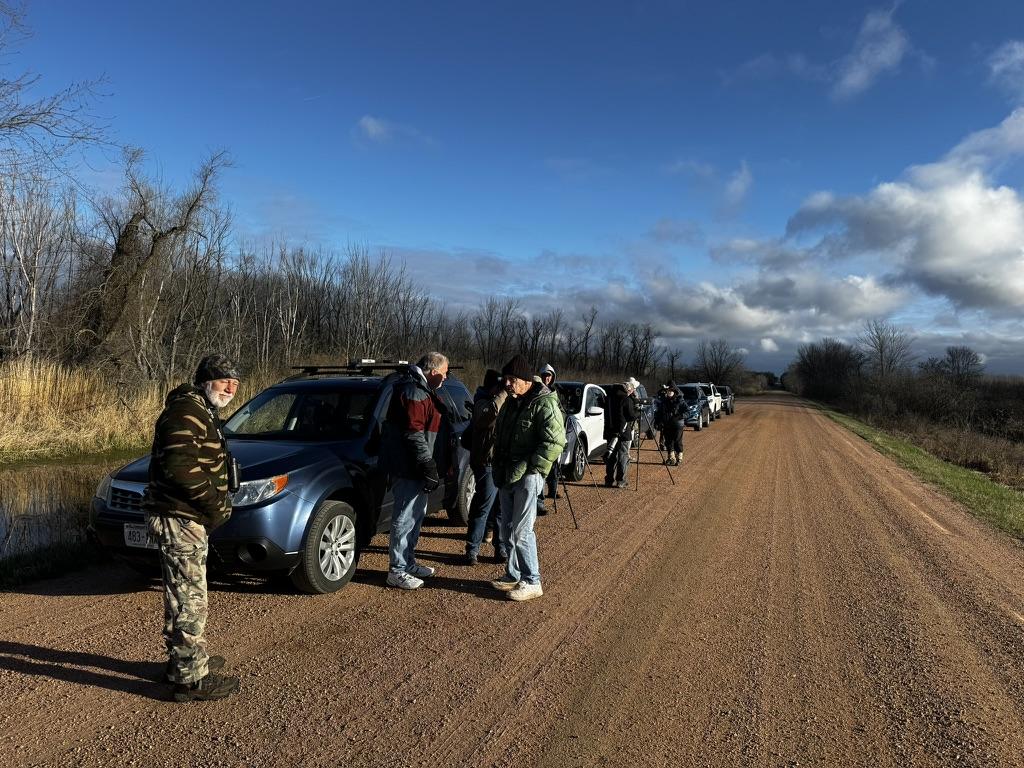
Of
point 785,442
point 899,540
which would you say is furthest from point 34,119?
point 785,442

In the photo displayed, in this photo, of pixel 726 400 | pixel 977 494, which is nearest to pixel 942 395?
pixel 726 400

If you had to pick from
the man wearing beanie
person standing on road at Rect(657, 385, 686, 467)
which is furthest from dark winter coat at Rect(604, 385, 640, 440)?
the man wearing beanie

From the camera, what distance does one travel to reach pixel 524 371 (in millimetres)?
5418

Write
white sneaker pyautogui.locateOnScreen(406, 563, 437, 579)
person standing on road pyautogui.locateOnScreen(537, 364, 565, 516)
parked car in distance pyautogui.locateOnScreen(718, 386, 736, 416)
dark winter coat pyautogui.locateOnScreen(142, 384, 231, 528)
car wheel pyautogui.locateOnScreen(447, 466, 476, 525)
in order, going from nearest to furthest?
1. dark winter coat pyautogui.locateOnScreen(142, 384, 231, 528)
2. white sneaker pyautogui.locateOnScreen(406, 563, 437, 579)
3. car wheel pyautogui.locateOnScreen(447, 466, 476, 525)
4. person standing on road pyautogui.locateOnScreen(537, 364, 565, 516)
5. parked car in distance pyautogui.locateOnScreen(718, 386, 736, 416)

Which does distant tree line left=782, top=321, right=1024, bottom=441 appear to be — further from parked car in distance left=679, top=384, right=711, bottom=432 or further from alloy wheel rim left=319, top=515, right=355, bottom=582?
alloy wheel rim left=319, top=515, right=355, bottom=582

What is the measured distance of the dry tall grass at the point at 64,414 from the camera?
38.5 ft

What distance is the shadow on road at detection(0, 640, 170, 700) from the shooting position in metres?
3.63

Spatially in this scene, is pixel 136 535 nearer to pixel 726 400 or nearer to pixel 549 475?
pixel 549 475

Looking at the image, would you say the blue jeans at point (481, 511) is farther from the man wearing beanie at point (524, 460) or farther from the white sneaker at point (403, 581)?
the white sneaker at point (403, 581)

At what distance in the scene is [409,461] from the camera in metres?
5.27

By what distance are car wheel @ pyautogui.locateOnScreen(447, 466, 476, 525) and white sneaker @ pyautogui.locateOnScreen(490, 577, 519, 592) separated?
2169mm

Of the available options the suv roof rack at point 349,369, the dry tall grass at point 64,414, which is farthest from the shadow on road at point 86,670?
the dry tall grass at point 64,414

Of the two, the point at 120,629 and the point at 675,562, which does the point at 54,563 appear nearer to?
the point at 120,629

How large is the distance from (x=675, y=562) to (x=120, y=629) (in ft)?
16.1
